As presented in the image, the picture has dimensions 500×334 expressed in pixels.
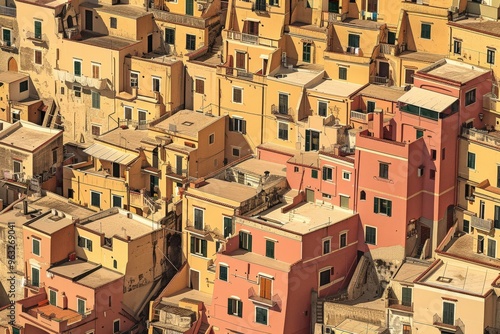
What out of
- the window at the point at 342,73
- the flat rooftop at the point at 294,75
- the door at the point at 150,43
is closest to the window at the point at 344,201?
the flat rooftop at the point at 294,75

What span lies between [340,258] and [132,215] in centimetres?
1404

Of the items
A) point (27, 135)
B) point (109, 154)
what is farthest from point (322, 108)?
point (27, 135)

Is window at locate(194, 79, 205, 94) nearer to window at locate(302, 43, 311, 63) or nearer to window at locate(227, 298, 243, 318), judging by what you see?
window at locate(302, 43, 311, 63)

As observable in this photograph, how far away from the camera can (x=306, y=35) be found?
132000 millimetres

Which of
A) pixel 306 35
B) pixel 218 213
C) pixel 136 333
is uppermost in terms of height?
pixel 306 35

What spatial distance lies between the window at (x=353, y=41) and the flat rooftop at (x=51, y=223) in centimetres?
2093

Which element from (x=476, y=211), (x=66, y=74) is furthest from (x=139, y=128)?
(x=476, y=211)

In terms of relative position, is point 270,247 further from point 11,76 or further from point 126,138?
point 11,76

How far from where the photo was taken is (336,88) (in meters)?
129

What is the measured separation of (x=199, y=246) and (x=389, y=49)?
17287 millimetres

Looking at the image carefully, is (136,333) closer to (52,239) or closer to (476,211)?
(52,239)

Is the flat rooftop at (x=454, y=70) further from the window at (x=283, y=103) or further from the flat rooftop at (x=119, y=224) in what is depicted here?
the flat rooftop at (x=119, y=224)

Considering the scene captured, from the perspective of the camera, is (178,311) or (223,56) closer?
(178,311)

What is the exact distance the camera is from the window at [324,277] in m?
122
